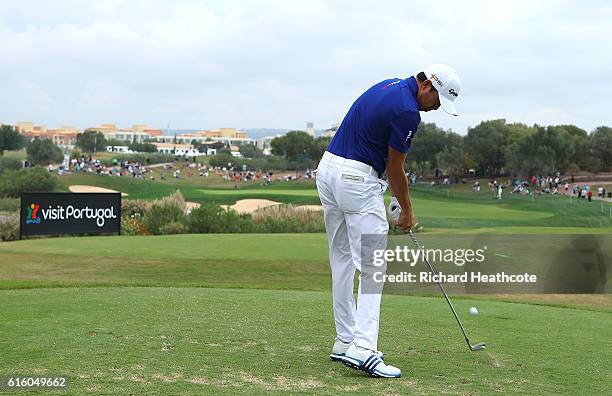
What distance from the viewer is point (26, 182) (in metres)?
54.3

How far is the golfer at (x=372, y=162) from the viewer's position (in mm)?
5656

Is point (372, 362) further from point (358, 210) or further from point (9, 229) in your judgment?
point (9, 229)

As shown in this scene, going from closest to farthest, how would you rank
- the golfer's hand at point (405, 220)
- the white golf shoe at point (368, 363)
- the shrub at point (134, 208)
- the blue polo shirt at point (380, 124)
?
1. the white golf shoe at point (368, 363)
2. the blue polo shirt at point (380, 124)
3. the golfer's hand at point (405, 220)
4. the shrub at point (134, 208)

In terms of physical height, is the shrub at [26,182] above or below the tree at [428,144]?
below

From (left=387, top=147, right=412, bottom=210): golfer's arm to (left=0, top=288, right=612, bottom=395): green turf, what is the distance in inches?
Result: 49.9

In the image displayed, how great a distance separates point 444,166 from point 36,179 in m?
46.0

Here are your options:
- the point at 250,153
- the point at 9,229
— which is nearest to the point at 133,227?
the point at 9,229

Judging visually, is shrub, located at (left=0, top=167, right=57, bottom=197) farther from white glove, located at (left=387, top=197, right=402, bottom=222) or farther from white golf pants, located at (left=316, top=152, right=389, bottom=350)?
white glove, located at (left=387, top=197, right=402, bottom=222)

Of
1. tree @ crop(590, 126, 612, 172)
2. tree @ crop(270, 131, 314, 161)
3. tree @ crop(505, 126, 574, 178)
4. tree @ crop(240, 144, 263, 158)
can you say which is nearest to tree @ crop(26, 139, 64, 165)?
tree @ crop(270, 131, 314, 161)

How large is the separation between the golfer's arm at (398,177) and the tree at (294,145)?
111219 mm

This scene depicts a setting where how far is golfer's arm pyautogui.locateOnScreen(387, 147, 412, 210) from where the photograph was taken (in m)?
5.68

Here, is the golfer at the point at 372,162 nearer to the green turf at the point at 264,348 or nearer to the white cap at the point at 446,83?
the white cap at the point at 446,83

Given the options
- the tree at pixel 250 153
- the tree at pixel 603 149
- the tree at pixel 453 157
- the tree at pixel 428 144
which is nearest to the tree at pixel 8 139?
the tree at pixel 250 153

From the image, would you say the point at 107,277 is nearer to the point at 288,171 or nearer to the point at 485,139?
the point at 485,139
